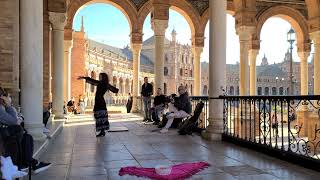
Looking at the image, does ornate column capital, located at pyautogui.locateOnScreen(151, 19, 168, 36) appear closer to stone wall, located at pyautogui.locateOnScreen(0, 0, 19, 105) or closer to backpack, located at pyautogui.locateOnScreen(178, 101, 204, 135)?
backpack, located at pyautogui.locateOnScreen(178, 101, 204, 135)

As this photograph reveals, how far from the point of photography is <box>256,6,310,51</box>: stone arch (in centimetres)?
1928

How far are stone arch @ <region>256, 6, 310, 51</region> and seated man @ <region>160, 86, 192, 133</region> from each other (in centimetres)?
1119

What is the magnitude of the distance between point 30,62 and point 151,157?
2.50 m

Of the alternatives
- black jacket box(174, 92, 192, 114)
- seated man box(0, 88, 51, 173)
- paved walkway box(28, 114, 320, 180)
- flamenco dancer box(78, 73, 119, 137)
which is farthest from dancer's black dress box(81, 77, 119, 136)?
seated man box(0, 88, 51, 173)

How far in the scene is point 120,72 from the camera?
5012 cm

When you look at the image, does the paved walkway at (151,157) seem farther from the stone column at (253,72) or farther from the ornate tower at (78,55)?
the ornate tower at (78,55)

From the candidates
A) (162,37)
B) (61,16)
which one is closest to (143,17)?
(162,37)

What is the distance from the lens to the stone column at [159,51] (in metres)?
13.3

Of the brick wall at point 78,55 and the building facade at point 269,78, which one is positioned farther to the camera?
the building facade at point 269,78

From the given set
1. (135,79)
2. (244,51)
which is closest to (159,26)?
(244,51)

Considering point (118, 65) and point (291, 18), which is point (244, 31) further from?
point (118, 65)

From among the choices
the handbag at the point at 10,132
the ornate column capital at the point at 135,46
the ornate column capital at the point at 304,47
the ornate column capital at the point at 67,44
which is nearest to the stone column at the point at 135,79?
the ornate column capital at the point at 135,46

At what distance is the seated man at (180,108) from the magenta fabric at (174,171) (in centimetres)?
418

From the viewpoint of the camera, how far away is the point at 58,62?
39.2 ft
